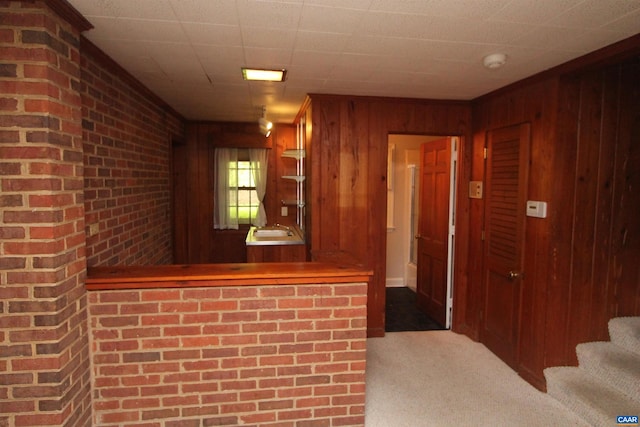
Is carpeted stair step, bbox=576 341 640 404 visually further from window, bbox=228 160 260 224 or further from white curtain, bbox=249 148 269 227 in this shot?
window, bbox=228 160 260 224

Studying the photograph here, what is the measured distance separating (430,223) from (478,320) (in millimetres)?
1206

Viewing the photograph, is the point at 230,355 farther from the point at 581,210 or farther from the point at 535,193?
the point at 581,210

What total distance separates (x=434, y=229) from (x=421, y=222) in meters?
0.36

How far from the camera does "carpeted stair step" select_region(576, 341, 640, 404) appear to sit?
2.46 meters

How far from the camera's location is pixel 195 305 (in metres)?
2.07

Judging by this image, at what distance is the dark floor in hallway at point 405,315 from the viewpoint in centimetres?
406

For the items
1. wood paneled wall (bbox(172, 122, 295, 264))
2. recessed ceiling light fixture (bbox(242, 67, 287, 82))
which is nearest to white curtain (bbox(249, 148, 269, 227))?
wood paneled wall (bbox(172, 122, 295, 264))

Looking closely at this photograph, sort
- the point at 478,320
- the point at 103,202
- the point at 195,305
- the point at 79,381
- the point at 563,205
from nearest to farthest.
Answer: the point at 79,381 → the point at 195,305 → the point at 103,202 → the point at 563,205 → the point at 478,320

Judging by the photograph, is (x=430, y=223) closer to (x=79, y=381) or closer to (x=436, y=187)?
(x=436, y=187)

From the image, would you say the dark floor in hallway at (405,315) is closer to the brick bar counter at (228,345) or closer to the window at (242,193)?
the brick bar counter at (228,345)

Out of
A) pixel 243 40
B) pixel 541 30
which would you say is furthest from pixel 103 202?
pixel 541 30

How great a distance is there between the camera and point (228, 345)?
2.11 meters

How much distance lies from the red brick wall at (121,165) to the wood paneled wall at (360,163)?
1.55m

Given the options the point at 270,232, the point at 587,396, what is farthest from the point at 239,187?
the point at 587,396
